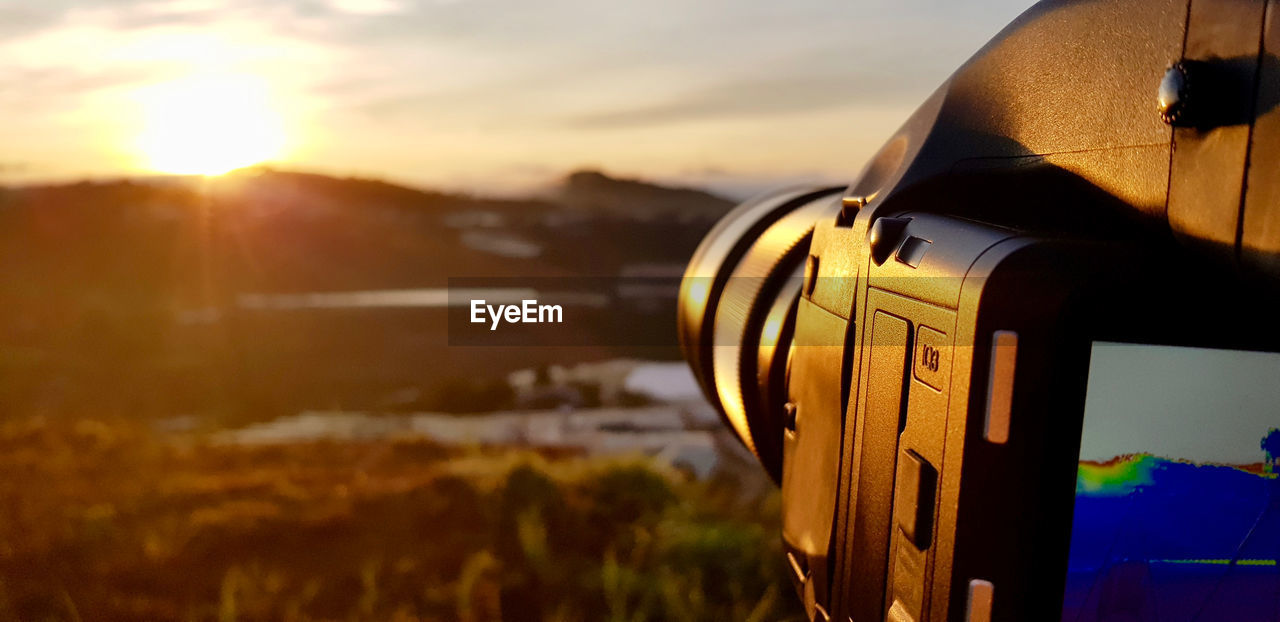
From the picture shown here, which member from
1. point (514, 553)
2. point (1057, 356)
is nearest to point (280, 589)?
point (514, 553)

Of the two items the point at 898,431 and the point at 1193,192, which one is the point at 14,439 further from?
the point at 1193,192

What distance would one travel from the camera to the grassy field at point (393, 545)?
2.61m

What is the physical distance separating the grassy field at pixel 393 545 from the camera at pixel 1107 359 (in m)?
1.79

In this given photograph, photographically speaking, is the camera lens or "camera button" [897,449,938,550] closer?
"camera button" [897,449,938,550]

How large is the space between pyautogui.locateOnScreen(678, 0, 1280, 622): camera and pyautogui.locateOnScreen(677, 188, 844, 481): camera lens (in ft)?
1.35

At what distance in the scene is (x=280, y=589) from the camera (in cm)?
270

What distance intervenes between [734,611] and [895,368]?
5.94 ft

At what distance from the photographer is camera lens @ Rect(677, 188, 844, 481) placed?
1.62 meters

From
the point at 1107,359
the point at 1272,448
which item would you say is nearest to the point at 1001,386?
the point at 1107,359

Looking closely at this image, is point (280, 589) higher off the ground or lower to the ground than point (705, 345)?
lower

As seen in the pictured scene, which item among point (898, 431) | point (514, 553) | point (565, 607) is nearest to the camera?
point (898, 431)

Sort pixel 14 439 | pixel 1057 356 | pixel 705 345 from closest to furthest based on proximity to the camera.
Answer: pixel 1057 356
pixel 705 345
pixel 14 439

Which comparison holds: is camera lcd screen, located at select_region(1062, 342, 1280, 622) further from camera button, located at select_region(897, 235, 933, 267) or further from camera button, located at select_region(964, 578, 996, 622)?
camera button, located at select_region(897, 235, 933, 267)

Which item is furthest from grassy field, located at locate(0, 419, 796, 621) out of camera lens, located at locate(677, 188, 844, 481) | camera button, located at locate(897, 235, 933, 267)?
camera button, located at locate(897, 235, 933, 267)
